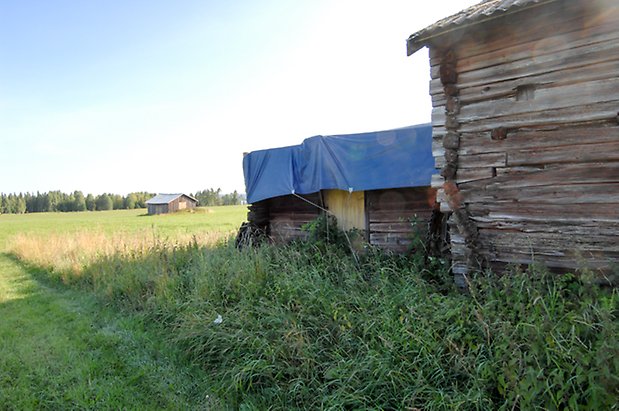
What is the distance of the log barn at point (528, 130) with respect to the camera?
3918mm

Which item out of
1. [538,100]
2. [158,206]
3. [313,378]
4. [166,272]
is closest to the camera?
[313,378]

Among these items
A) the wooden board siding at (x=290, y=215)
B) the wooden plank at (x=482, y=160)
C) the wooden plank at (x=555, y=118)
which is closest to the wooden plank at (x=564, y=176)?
the wooden plank at (x=482, y=160)

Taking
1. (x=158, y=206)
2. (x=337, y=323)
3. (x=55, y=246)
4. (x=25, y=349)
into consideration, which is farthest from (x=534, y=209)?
(x=158, y=206)

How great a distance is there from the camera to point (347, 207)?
311 inches

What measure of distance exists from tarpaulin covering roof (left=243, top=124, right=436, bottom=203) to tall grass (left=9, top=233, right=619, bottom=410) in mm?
1793

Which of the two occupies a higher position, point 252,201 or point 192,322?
point 252,201

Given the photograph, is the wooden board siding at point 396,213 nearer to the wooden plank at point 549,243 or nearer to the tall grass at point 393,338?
the tall grass at point 393,338

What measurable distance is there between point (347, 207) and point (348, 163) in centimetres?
117

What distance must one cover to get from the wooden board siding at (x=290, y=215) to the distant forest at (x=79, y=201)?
6559cm

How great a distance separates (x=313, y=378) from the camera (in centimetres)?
333

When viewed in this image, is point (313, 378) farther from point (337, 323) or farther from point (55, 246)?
point (55, 246)

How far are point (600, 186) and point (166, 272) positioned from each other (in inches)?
258

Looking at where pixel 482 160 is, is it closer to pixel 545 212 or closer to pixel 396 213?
pixel 545 212

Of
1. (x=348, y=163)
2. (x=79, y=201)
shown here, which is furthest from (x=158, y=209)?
(x=348, y=163)
